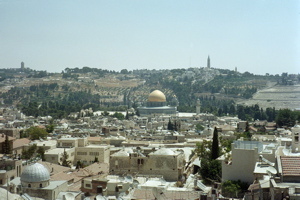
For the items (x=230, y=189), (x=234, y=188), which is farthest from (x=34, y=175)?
(x=234, y=188)

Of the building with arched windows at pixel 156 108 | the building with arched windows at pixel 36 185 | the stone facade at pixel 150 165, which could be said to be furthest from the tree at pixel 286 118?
the building with arched windows at pixel 36 185

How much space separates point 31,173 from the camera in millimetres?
A: 16656

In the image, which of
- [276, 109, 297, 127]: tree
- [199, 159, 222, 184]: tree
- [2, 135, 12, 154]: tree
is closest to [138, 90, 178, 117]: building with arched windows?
[276, 109, 297, 127]: tree

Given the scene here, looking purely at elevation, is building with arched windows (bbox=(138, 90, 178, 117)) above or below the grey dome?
below

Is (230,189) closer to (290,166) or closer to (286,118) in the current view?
Result: (290,166)

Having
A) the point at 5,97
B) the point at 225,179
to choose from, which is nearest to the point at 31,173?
the point at 225,179

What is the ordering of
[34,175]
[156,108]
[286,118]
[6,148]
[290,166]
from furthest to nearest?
[156,108], [286,118], [6,148], [34,175], [290,166]

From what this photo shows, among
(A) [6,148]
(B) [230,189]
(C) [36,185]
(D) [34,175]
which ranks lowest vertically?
(A) [6,148]

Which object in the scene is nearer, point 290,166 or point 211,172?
point 290,166

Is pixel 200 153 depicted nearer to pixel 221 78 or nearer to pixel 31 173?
pixel 31 173

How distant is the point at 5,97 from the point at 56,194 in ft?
328

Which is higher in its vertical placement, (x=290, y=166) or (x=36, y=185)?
(x=290, y=166)

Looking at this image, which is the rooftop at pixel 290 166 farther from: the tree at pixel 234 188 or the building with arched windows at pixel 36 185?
the building with arched windows at pixel 36 185

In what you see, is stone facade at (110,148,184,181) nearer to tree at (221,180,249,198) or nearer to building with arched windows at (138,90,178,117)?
tree at (221,180,249,198)
